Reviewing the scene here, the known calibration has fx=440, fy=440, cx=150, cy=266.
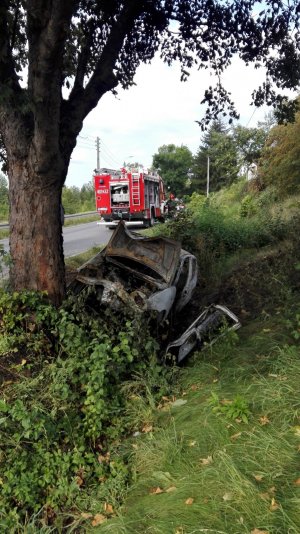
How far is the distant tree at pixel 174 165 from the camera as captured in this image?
70.8m

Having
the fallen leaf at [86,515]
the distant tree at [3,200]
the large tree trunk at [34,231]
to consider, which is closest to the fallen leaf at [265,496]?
the fallen leaf at [86,515]

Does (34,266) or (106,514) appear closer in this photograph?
(106,514)

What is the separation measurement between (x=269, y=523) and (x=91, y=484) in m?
1.60

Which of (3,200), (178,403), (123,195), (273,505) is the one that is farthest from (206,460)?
(3,200)

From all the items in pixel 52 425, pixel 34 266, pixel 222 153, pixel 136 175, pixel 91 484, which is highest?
pixel 222 153

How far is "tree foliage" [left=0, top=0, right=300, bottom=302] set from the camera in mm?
4102

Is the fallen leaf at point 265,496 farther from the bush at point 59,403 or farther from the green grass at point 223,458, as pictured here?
the bush at point 59,403

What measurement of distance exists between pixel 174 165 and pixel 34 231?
2752 inches

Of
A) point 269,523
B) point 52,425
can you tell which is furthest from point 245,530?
point 52,425

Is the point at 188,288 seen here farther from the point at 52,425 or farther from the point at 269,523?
the point at 269,523

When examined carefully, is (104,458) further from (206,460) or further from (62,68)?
(62,68)

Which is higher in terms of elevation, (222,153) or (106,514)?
(222,153)

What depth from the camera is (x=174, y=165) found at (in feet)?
239

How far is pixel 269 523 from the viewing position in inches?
86.2
